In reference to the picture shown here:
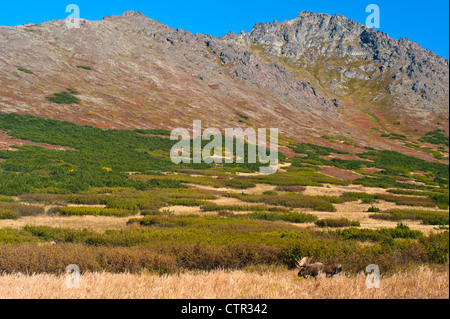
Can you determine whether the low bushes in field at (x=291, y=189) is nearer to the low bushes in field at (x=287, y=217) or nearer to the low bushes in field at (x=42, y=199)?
the low bushes in field at (x=287, y=217)

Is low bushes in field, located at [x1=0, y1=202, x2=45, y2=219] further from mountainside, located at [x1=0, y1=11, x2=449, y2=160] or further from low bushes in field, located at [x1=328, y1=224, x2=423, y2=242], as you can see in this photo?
mountainside, located at [x1=0, y1=11, x2=449, y2=160]

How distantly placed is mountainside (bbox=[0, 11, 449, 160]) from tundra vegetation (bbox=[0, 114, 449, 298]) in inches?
723


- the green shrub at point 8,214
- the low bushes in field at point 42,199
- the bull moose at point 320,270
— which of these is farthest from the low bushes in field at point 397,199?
the green shrub at point 8,214

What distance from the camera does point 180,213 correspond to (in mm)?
21016

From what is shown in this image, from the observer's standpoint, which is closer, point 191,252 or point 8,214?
point 191,252

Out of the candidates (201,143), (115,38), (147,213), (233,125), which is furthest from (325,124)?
(147,213)

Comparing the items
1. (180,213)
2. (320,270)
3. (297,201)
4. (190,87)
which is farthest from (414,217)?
(190,87)

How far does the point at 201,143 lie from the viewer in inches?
2457

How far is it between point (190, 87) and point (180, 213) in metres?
91.3

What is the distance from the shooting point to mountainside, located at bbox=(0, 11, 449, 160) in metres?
71.8

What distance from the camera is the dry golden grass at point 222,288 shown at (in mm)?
5484

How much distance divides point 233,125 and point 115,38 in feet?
224

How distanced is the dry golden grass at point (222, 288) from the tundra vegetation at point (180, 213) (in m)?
0.84

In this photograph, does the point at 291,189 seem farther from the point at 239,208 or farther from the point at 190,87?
the point at 190,87
